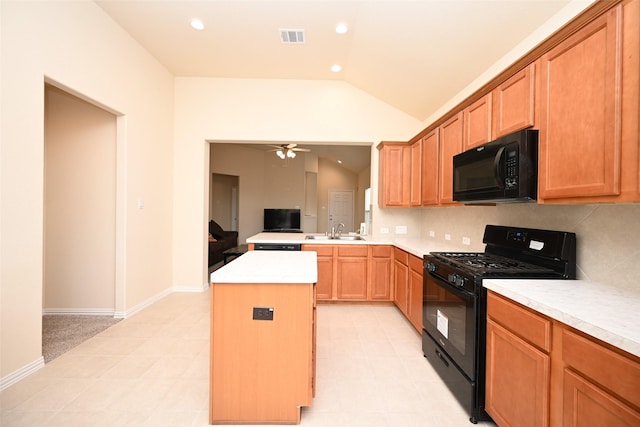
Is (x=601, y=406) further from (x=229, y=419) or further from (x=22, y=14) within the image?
(x=22, y=14)

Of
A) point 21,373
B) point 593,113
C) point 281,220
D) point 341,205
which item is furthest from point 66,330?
point 341,205

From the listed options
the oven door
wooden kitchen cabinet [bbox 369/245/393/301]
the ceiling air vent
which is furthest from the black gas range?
the ceiling air vent

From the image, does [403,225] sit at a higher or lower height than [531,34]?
lower

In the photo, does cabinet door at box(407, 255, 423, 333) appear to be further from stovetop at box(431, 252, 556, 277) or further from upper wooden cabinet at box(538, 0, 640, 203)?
upper wooden cabinet at box(538, 0, 640, 203)

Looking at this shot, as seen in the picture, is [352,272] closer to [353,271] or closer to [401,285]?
[353,271]

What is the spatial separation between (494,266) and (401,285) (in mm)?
1616

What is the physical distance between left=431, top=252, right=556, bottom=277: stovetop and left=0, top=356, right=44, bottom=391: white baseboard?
317 centimetres

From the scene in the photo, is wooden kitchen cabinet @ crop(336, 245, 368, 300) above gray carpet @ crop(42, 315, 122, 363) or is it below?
above

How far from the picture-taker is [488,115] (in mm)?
2088

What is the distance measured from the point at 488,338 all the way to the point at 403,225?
2.71 m

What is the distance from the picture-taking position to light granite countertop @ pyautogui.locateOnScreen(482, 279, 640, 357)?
0.94 meters

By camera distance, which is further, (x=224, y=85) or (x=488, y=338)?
(x=224, y=85)

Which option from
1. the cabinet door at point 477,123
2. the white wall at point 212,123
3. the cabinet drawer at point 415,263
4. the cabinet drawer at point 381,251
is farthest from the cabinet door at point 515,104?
the white wall at point 212,123

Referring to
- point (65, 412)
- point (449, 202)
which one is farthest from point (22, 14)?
point (449, 202)
